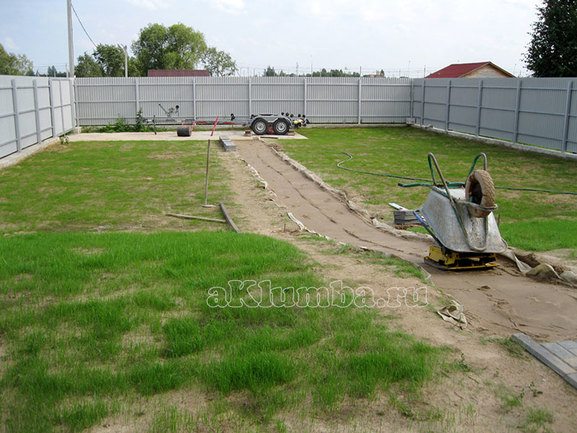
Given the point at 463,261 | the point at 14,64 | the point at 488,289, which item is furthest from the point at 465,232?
the point at 14,64

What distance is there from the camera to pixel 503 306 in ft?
23.0

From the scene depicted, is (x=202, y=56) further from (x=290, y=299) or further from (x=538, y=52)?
(x=290, y=299)

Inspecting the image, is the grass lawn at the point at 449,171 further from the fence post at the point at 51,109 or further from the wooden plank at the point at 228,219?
the fence post at the point at 51,109

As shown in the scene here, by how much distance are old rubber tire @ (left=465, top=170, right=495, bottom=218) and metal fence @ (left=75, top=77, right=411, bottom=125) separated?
2263cm

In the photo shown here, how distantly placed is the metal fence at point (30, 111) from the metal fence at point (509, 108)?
1629 centimetres

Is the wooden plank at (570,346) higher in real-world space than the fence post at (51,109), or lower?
lower

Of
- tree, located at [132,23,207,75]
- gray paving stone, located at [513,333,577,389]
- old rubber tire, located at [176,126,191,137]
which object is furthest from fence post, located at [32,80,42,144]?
tree, located at [132,23,207,75]

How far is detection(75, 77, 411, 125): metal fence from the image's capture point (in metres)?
30.8

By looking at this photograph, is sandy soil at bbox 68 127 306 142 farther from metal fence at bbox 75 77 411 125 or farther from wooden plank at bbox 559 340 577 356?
wooden plank at bbox 559 340 577 356

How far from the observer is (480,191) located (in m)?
7.96

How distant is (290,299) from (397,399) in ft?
6.70

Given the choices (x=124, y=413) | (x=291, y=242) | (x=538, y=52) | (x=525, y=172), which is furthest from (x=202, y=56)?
(x=124, y=413)

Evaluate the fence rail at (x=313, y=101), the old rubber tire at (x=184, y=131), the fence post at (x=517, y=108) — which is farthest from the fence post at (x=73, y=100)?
the fence post at (x=517, y=108)

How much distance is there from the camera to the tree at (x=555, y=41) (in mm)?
29719
